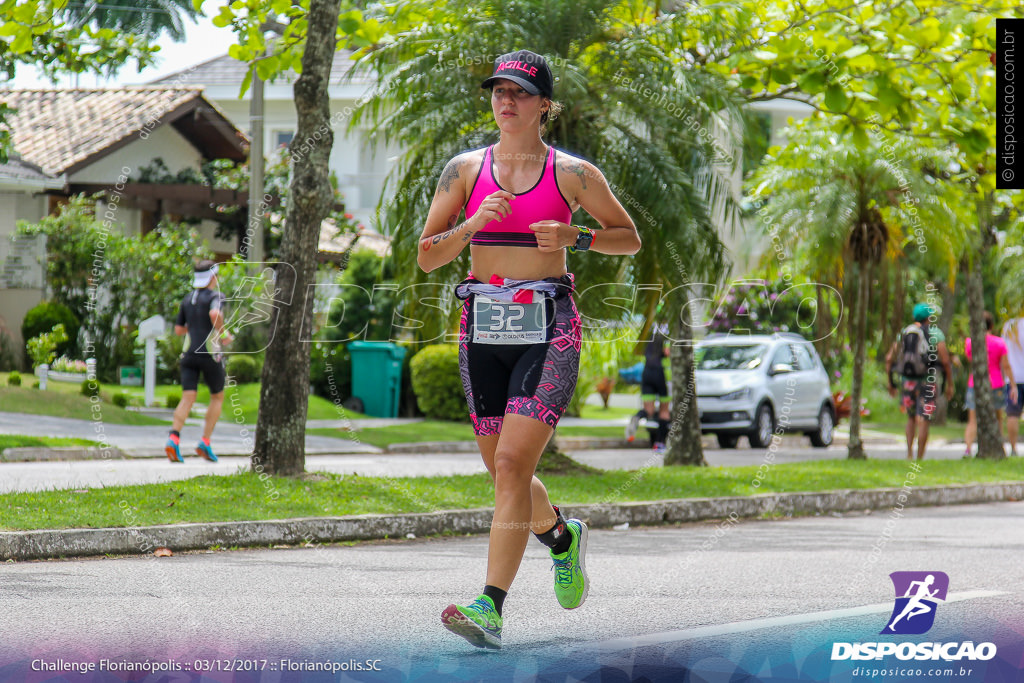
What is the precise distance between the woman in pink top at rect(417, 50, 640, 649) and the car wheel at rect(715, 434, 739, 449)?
1573 centimetres

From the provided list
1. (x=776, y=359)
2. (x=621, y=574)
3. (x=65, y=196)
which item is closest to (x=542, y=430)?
(x=621, y=574)

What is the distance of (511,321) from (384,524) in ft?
13.5

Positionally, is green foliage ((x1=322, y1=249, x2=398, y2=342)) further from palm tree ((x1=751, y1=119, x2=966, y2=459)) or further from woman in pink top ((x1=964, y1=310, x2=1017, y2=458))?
woman in pink top ((x1=964, y1=310, x2=1017, y2=458))

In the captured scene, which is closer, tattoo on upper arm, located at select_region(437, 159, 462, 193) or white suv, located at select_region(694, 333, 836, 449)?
tattoo on upper arm, located at select_region(437, 159, 462, 193)

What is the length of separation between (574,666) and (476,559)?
3.15 meters

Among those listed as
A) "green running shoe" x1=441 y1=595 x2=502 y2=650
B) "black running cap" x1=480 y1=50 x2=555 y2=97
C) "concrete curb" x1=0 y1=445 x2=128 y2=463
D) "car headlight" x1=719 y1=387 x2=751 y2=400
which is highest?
"black running cap" x1=480 y1=50 x2=555 y2=97

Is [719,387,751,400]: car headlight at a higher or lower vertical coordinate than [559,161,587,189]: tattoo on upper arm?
lower

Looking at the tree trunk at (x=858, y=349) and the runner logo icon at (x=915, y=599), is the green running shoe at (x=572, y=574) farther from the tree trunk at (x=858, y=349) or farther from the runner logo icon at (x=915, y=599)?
the tree trunk at (x=858, y=349)

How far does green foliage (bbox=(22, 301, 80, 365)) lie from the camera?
62.8ft

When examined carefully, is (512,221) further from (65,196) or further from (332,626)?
(65,196)

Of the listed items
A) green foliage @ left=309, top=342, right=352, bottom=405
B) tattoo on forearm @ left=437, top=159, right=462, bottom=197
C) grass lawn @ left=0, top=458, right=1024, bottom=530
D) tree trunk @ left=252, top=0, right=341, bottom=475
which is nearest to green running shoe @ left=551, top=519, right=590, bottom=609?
tattoo on forearm @ left=437, top=159, right=462, bottom=197

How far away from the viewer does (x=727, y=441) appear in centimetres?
2031

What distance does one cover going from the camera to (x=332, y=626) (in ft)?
16.2

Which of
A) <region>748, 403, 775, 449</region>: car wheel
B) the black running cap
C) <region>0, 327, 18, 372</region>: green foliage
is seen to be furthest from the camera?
<region>0, 327, 18, 372</region>: green foliage
